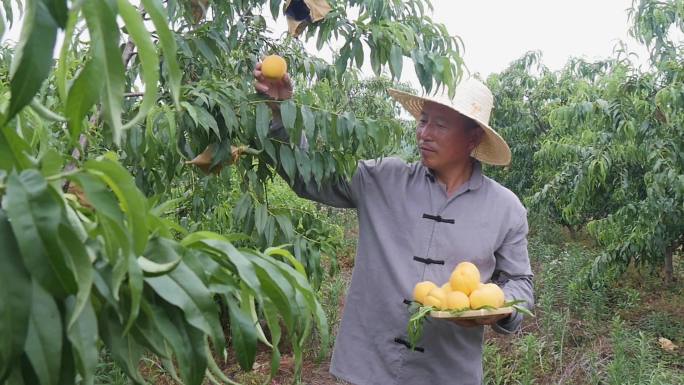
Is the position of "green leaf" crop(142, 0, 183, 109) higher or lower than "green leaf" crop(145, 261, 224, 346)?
higher

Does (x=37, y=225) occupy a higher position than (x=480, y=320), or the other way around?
(x=37, y=225)

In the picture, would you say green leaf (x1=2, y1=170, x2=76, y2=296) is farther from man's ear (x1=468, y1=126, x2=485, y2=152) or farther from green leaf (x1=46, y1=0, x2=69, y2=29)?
man's ear (x1=468, y1=126, x2=485, y2=152)

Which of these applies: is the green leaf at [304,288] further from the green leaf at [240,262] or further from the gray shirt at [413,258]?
the gray shirt at [413,258]

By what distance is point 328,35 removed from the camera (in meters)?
1.97

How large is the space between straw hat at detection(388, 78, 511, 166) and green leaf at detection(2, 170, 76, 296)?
166cm

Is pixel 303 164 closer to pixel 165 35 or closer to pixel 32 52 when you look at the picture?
→ pixel 165 35

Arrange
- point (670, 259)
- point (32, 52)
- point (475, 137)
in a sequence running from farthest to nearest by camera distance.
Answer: point (670, 259) → point (475, 137) → point (32, 52)

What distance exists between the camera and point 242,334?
2.08 ft

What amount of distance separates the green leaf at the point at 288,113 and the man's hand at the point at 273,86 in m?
0.14

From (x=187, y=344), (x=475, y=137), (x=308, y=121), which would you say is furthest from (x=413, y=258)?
(x=187, y=344)

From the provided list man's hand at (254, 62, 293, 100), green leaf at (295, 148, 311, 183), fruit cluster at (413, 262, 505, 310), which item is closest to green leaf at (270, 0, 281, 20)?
man's hand at (254, 62, 293, 100)

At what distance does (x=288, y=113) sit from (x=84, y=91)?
4.33ft

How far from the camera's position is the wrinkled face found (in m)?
2.07

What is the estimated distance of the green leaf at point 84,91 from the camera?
0.48 meters
